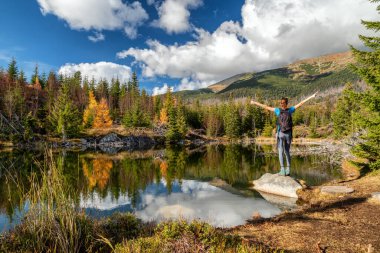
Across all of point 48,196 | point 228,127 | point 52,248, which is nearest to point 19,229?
point 52,248

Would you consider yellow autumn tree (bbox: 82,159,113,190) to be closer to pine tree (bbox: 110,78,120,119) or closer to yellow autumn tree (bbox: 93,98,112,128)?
yellow autumn tree (bbox: 93,98,112,128)

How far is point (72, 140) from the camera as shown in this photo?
216 ft

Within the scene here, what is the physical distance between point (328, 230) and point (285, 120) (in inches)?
211

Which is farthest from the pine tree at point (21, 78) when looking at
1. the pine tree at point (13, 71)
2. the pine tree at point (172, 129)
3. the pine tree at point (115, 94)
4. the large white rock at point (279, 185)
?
the large white rock at point (279, 185)

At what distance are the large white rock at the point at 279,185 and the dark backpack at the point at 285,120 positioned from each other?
172 inches

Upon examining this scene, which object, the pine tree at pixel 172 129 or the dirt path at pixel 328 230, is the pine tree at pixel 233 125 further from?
the dirt path at pixel 328 230

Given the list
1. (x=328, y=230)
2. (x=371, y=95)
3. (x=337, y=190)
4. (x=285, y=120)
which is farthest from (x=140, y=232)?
(x=371, y=95)

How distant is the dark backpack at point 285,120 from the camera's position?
11613 mm

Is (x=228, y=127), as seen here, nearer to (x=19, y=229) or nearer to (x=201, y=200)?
(x=201, y=200)

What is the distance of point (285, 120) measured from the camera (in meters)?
11.8

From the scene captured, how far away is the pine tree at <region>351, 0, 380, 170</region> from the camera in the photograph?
13461 mm

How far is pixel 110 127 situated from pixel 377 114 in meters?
76.3

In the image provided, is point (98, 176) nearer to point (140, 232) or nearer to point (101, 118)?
point (140, 232)

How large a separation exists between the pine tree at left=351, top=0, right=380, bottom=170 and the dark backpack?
461 cm
